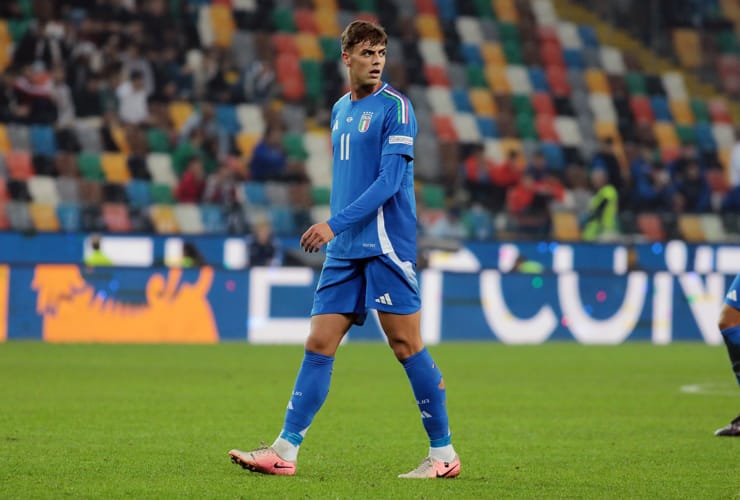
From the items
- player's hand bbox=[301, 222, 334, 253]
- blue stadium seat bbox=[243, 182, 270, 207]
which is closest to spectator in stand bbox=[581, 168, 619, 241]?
blue stadium seat bbox=[243, 182, 270, 207]

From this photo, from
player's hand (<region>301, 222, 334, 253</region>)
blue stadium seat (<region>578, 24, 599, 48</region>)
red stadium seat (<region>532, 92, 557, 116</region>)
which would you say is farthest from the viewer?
blue stadium seat (<region>578, 24, 599, 48</region>)

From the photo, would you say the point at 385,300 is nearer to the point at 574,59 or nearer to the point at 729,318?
the point at 729,318

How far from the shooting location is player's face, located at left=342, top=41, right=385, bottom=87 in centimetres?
599

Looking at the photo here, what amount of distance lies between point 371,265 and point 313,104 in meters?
16.9

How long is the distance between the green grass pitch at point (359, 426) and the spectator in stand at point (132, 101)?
6085 mm

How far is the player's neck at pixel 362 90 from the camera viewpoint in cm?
612

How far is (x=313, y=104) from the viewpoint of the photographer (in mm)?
22766

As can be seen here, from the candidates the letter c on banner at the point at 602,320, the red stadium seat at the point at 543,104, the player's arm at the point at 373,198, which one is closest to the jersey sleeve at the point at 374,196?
the player's arm at the point at 373,198

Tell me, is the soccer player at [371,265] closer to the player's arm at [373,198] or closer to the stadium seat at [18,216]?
the player's arm at [373,198]

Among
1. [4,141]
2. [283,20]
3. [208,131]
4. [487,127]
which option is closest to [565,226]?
[487,127]

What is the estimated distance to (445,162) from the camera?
22.4m

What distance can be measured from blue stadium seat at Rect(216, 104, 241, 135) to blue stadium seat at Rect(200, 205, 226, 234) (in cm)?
229

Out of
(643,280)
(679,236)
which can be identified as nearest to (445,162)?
(679,236)

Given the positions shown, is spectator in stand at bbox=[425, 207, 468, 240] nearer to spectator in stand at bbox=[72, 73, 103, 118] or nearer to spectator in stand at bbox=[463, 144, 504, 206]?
spectator in stand at bbox=[463, 144, 504, 206]
